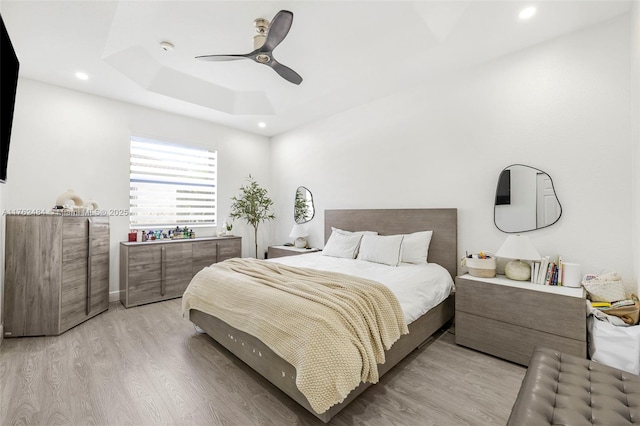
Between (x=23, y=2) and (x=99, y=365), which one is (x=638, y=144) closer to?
(x=99, y=365)

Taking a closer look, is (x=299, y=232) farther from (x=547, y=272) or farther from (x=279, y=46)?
(x=547, y=272)

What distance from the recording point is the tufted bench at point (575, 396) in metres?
1.11

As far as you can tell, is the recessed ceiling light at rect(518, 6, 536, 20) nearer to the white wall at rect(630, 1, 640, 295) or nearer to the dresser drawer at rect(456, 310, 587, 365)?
the white wall at rect(630, 1, 640, 295)

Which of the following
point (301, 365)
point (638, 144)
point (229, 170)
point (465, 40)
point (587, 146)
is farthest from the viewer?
point (229, 170)

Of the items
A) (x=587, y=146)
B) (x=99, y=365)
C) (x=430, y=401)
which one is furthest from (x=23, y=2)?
(x=587, y=146)

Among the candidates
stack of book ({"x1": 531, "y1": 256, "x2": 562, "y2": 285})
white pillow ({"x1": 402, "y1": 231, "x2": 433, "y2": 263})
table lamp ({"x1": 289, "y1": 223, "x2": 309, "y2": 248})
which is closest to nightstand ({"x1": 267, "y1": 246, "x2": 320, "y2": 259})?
table lamp ({"x1": 289, "y1": 223, "x2": 309, "y2": 248})

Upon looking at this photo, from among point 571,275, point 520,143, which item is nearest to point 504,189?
point 520,143

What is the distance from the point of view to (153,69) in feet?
11.3

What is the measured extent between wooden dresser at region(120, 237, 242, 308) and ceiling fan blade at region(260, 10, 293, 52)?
3.05 m

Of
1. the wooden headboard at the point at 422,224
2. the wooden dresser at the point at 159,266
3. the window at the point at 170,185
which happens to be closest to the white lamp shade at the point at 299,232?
the wooden headboard at the point at 422,224

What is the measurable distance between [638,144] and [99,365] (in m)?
4.56

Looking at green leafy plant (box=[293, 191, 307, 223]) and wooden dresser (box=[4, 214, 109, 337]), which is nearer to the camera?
wooden dresser (box=[4, 214, 109, 337])

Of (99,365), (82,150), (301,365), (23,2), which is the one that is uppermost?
(23,2)

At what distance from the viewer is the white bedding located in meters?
2.32
